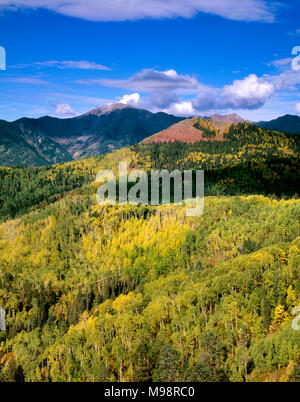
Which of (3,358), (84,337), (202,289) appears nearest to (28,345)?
(3,358)

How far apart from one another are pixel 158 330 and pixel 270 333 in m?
44.4

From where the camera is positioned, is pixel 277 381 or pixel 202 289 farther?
→ pixel 202 289

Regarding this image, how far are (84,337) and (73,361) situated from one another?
13657mm

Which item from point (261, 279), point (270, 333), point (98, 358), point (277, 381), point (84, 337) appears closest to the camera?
point (277, 381)

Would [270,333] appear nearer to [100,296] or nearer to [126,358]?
[126,358]

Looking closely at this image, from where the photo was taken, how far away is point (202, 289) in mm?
130250

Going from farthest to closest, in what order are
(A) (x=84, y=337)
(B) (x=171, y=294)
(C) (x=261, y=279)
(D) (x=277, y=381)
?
(B) (x=171, y=294)
(A) (x=84, y=337)
(C) (x=261, y=279)
(D) (x=277, y=381)

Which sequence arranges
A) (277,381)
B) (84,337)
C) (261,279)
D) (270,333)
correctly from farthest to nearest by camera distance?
(84,337), (261,279), (270,333), (277,381)
